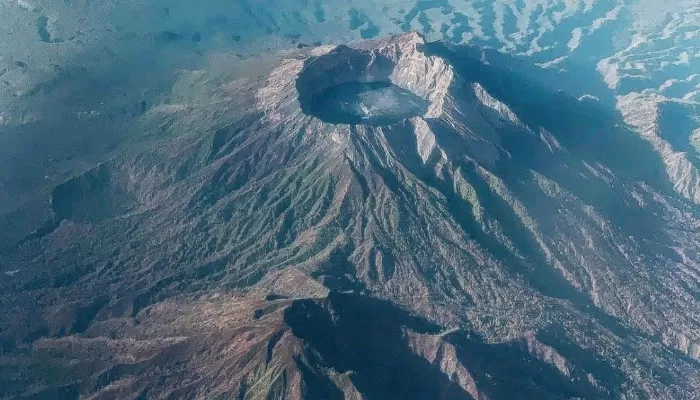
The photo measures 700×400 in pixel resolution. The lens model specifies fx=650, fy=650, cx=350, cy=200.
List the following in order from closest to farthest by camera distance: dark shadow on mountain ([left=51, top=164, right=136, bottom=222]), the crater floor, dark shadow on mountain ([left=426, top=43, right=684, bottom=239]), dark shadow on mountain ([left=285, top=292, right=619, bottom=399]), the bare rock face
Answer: dark shadow on mountain ([left=285, top=292, right=619, bottom=399]) < the bare rock face < dark shadow on mountain ([left=51, top=164, right=136, bottom=222]) < dark shadow on mountain ([left=426, top=43, right=684, bottom=239]) < the crater floor

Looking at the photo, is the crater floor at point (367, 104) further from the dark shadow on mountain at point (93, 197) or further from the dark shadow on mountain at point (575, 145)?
the dark shadow on mountain at point (93, 197)

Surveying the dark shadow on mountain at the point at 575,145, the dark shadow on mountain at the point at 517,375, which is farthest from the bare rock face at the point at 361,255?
the dark shadow on mountain at the point at 575,145

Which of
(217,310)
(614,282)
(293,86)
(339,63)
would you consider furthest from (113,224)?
(614,282)

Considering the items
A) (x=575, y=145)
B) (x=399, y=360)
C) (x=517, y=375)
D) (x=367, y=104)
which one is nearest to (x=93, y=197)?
(x=367, y=104)

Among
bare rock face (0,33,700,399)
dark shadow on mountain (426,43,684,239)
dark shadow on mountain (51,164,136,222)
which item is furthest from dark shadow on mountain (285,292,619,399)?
dark shadow on mountain (51,164,136,222)

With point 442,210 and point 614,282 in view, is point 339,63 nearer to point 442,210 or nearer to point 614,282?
point 442,210

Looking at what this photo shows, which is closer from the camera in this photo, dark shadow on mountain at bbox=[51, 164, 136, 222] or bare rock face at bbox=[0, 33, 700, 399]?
bare rock face at bbox=[0, 33, 700, 399]

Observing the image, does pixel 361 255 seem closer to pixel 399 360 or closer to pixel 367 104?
pixel 399 360

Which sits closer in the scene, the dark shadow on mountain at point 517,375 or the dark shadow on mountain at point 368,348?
the dark shadow on mountain at point 368,348

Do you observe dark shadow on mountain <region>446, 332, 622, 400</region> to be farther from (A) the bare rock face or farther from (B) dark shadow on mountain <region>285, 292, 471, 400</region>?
(B) dark shadow on mountain <region>285, 292, 471, 400</region>
